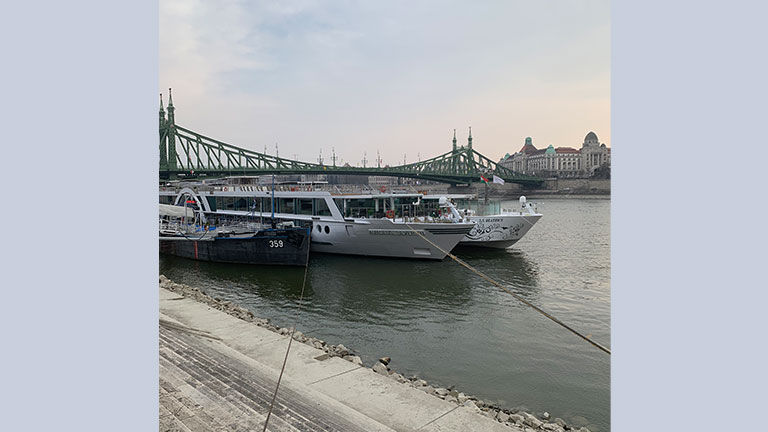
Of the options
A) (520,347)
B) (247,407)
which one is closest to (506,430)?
(247,407)

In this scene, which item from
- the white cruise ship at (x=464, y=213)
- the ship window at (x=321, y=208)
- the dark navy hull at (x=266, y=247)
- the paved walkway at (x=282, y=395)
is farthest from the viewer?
the ship window at (x=321, y=208)

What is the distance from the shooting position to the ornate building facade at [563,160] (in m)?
90.6

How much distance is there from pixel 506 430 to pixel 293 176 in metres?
49.7

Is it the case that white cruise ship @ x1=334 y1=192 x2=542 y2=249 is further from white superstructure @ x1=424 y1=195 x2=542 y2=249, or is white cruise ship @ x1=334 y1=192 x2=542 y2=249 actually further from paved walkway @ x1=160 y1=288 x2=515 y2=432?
paved walkway @ x1=160 y1=288 x2=515 y2=432

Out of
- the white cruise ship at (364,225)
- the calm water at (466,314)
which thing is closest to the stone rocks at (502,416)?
the calm water at (466,314)

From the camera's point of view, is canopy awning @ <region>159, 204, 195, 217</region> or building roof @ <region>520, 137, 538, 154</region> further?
building roof @ <region>520, 137, 538, 154</region>

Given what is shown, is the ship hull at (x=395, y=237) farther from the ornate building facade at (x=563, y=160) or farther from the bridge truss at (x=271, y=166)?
the ornate building facade at (x=563, y=160)

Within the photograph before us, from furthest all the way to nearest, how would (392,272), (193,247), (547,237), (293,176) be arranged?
(293,176) < (547,237) < (193,247) < (392,272)

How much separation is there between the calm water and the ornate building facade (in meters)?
69.7

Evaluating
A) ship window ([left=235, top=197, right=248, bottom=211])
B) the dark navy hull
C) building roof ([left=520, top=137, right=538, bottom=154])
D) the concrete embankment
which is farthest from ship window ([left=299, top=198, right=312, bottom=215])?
building roof ([left=520, top=137, right=538, bottom=154])

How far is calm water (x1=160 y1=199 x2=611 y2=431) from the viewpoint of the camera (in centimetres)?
692

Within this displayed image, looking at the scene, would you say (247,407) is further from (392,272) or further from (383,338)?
(392,272)

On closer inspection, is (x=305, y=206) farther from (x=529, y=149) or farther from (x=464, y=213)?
(x=529, y=149)

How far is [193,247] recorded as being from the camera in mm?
17609
